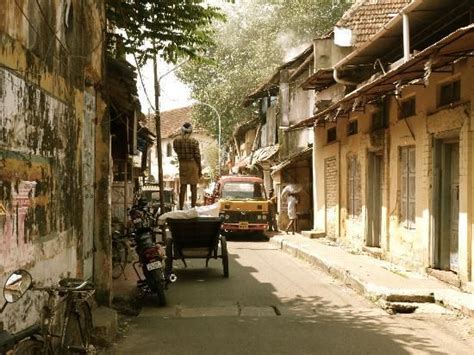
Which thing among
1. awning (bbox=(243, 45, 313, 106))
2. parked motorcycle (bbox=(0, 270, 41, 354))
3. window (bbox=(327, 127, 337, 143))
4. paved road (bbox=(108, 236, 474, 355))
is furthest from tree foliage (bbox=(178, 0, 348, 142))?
parked motorcycle (bbox=(0, 270, 41, 354))

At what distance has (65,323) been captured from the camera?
442cm

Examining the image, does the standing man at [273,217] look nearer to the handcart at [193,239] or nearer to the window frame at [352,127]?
the window frame at [352,127]

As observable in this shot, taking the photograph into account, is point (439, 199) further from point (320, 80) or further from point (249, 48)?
point (249, 48)

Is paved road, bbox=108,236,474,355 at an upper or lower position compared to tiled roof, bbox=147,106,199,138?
lower

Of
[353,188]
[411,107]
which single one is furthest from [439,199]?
[353,188]

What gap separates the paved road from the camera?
6.21m

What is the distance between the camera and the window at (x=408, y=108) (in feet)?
37.3

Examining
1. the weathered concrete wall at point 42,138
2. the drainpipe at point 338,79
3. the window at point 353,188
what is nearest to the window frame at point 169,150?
the window at point 353,188

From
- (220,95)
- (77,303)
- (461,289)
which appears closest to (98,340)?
(77,303)

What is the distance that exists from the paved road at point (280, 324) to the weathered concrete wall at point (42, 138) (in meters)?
1.40

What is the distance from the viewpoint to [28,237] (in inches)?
→ 192

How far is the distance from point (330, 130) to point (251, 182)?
15.0 ft

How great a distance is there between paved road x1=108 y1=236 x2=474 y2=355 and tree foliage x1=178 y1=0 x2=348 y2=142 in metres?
24.6

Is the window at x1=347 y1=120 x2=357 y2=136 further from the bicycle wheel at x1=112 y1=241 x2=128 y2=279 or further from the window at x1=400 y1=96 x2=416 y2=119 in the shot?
the bicycle wheel at x1=112 y1=241 x2=128 y2=279
